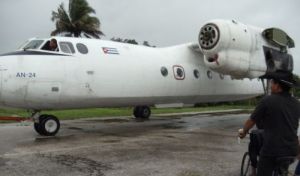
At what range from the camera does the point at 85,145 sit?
10133 mm

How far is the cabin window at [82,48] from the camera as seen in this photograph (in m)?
12.1

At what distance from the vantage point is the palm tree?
47062mm

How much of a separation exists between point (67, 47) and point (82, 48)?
0.49m

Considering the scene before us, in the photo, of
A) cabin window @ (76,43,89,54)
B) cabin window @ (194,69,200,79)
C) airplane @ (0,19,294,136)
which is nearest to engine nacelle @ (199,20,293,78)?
airplane @ (0,19,294,136)

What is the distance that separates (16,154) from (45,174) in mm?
2174

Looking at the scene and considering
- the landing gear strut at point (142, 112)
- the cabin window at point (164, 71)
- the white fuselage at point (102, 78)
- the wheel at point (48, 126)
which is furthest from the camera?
the landing gear strut at point (142, 112)

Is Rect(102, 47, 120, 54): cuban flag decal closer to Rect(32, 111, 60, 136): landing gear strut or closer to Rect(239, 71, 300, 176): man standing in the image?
Rect(32, 111, 60, 136): landing gear strut

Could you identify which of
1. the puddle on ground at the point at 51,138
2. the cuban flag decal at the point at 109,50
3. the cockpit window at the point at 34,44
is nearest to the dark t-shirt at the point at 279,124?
the puddle on ground at the point at 51,138

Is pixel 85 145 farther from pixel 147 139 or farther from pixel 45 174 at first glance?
pixel 45 174

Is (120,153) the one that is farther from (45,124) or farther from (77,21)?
(77,21)

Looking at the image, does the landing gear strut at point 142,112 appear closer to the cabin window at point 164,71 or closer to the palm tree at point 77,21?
the cabin window at point 164,71

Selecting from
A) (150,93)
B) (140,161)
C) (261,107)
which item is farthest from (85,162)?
(150,93)

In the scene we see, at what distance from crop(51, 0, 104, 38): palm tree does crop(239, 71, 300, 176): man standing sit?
43.8 m

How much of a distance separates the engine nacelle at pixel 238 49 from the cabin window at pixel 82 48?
4.16 meters
